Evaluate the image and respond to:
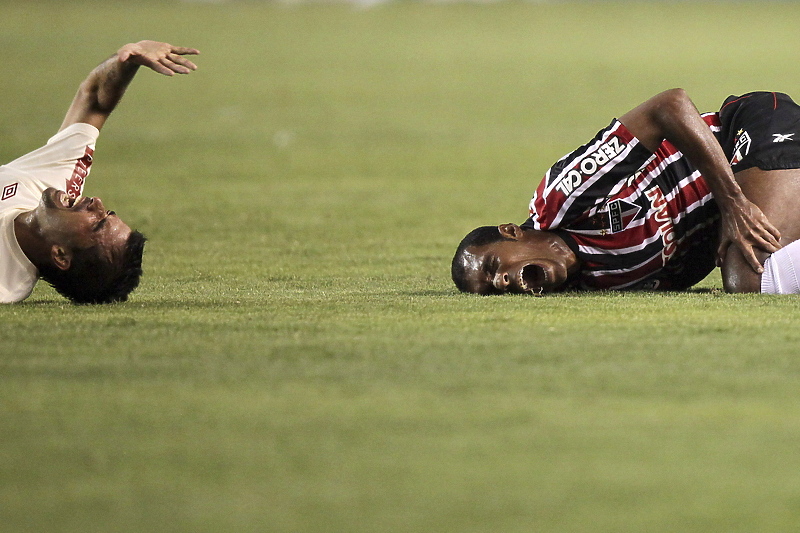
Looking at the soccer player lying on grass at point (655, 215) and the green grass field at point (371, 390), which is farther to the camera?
the soccer player lying on grass at point (655, 215)

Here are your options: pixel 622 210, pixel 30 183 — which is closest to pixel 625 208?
pixel 622 210

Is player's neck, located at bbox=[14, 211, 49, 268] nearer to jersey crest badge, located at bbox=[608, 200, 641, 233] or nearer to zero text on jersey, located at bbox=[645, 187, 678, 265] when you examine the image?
jersey crest badge, located at bbox=[608, 200, 641, 233]

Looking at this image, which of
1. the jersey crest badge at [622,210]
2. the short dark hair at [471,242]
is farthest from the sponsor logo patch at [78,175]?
the jersey crest badge at [622,210]

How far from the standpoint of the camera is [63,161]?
524 centimetres

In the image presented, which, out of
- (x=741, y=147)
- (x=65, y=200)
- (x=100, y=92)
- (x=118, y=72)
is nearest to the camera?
(x=65, y=200)

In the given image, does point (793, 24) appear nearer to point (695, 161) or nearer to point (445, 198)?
point (445, 198)

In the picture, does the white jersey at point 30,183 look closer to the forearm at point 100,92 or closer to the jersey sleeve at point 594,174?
the forearm at point 100,92

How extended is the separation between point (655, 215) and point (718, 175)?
29cm

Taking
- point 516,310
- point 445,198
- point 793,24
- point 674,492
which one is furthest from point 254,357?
point 793,24

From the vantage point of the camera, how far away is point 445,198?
8766mm

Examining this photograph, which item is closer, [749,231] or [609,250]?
[749,231]

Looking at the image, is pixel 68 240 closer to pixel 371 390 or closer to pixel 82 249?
pixel 82 249

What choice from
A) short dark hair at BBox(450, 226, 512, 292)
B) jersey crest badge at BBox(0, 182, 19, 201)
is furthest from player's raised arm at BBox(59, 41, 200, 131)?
short dark hair at BBox(450, 226, 512, 292)

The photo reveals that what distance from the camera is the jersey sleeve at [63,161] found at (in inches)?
203
